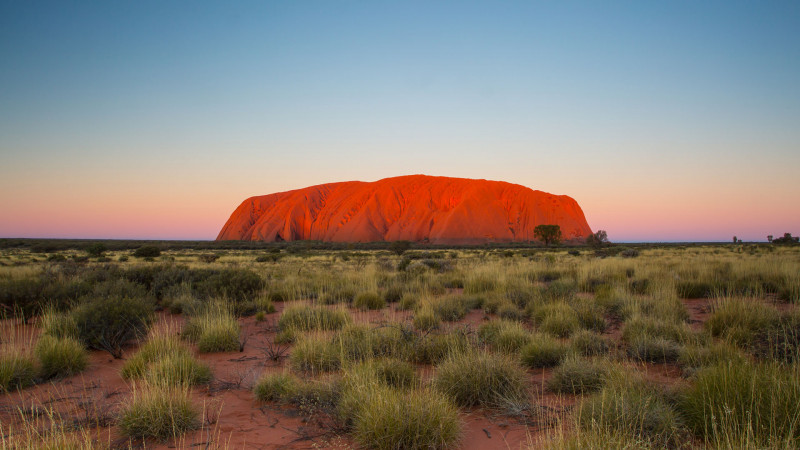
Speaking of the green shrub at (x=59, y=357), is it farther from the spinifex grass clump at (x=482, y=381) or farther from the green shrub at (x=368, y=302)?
the green shrub at (x=368, y=302)

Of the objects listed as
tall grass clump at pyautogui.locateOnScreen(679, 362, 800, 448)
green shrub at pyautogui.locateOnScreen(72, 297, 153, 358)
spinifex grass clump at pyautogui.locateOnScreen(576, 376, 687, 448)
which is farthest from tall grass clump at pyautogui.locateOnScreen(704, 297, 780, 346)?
green shrub at pyautogui.locateOnScreen(72, 297, 153, 358)

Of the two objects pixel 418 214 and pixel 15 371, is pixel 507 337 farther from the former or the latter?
pixel 418 214

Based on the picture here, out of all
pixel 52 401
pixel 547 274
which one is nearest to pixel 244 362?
pixel 52 401

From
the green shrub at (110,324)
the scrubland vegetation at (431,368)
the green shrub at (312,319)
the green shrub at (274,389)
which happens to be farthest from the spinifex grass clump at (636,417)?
the green shrub at (110,324)

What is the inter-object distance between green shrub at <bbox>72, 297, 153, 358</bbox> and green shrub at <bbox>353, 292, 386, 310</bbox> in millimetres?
3997

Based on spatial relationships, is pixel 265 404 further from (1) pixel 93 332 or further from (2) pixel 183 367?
(1) pixel 93 332

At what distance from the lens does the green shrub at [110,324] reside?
584 cm

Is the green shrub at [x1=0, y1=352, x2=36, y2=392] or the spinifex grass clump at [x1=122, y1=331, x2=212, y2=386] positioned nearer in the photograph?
the spinifex grass clump at [x1=122, y1=331, x2=212, y2=386]

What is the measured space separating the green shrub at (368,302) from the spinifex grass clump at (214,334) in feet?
9.37

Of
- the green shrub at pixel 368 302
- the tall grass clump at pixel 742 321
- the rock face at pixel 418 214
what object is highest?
the rock face at pixel 418 214

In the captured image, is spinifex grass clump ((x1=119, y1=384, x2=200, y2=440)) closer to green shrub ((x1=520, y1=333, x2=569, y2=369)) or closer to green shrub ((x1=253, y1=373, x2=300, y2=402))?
green shrub ((x1=253, y1=373, x2=300, y2=402))

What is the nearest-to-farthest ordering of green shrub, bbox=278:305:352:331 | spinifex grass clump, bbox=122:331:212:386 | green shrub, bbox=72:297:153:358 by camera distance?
spinifex grass clump, bbox=122:331:212:386 < green shrub, bbox=72:297:153:358 < green shrub, bbox=278:305:352:331

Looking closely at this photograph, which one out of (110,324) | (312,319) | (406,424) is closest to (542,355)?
(406,424)

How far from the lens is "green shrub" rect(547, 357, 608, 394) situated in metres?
3.82
